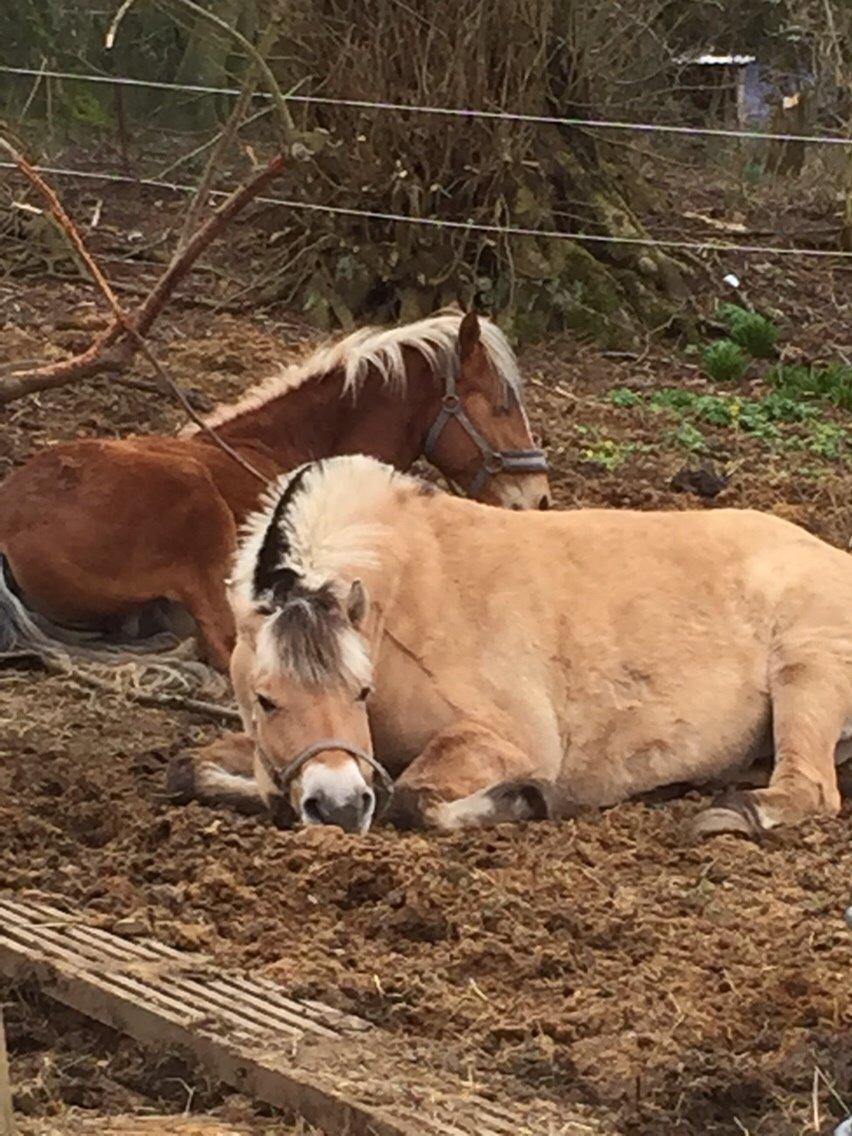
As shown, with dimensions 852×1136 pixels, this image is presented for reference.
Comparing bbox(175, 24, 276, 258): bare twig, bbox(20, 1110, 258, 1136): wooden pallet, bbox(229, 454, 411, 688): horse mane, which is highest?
bbox(175, 24, 276, 258): bare twig

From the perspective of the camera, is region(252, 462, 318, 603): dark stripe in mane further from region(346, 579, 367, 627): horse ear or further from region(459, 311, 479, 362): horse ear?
region(459, 311, 479, 362): horse ear

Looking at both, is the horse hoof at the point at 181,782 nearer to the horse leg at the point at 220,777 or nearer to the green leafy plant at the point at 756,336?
the horse leg at the point at 220,777

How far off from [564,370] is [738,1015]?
773cm

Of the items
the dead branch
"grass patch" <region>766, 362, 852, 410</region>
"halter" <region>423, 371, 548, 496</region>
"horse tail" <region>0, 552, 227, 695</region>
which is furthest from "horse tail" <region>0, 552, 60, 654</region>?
"grass patch" <region>766, 362, 852, 410</region>

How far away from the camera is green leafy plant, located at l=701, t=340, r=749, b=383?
11.2 meters

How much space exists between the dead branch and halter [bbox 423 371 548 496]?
14.3 feet

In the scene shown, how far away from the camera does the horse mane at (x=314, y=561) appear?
5023 millimetres

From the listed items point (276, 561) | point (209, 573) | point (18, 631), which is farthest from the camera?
point (209, 573)

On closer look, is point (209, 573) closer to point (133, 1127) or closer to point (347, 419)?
point (347, 419)

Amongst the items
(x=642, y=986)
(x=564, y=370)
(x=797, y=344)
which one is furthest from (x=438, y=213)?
(x=642, y=986)

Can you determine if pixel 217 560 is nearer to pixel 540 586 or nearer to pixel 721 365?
pixel 540 586

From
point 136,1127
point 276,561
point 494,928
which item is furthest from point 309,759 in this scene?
point 136,1127

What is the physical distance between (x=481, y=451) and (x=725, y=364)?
3.70 metres

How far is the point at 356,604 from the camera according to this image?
5.16 m
